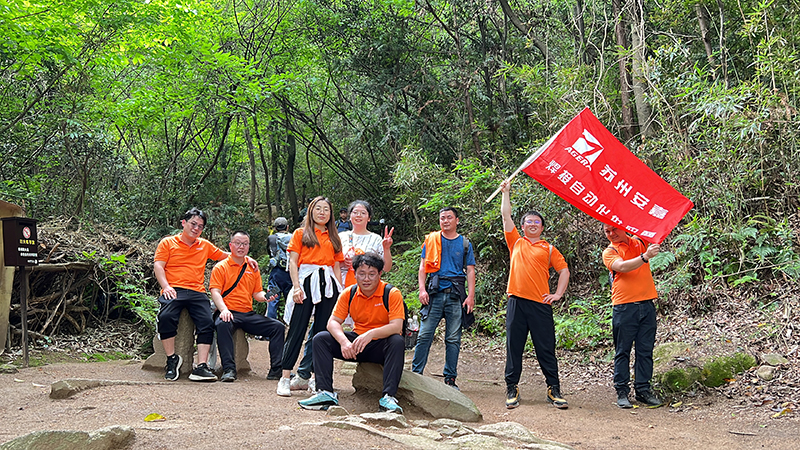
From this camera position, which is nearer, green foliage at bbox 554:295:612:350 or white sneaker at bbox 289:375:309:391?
white sneaker at bbox 289:375:309:391

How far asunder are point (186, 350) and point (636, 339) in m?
4.67

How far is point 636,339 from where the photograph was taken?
18.0ft

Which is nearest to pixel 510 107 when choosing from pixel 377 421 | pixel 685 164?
pixel 685 164

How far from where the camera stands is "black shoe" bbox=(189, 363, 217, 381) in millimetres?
6020

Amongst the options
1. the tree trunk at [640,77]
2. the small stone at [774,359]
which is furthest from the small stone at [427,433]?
the tree trunk at [640,77]

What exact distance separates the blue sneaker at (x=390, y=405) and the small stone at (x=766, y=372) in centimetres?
354

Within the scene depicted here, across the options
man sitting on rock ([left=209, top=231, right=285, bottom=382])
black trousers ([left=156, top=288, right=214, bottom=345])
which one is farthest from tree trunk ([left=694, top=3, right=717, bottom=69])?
black trousers ([left=156, top=288, right=214, bottom=345])

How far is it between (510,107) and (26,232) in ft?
30.4

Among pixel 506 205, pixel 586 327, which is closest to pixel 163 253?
pixel 506 205

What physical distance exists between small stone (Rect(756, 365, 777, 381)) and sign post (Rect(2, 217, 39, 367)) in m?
7.80

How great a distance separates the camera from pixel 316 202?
5680 mm

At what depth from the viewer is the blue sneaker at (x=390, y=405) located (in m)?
4.50

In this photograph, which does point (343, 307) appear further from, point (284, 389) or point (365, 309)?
point (284, 389)

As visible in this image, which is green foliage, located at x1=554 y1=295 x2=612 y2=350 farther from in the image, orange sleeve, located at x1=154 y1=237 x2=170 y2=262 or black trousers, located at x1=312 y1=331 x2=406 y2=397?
orange sleeve, located at x1=154 y1=237 x2=170 y2=262
